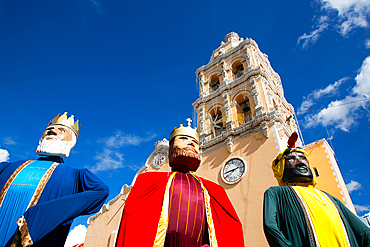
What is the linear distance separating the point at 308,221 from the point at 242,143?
23.4 ft

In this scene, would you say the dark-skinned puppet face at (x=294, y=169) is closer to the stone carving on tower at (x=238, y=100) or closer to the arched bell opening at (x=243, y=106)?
the stone carving on tower at (x=238, y=100)

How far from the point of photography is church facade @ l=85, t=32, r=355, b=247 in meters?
7.97

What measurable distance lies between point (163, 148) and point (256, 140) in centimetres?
589

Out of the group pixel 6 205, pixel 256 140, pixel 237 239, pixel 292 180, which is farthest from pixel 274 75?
pixel 6 205

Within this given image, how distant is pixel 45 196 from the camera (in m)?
2.72

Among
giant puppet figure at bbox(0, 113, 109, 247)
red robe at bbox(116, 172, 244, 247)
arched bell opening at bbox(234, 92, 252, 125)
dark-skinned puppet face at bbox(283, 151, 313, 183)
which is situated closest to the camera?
giant puppet figure at bbox(0, 113, 109, 247)

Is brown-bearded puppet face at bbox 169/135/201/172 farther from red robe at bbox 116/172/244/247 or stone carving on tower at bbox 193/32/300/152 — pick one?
stone carving on tower at bbox 193/32/300/152

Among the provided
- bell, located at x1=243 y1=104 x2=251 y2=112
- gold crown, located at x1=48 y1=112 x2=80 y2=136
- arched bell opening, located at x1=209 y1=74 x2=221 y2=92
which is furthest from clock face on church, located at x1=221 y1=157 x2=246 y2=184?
gold crown, located at x1=48 y1=112 x2=80 y2=136

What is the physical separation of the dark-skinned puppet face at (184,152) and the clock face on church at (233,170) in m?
5.72

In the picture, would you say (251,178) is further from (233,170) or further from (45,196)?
(45,196)

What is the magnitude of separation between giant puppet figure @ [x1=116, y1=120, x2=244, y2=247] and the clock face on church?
19.0 feet

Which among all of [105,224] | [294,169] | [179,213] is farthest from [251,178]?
[105,224]

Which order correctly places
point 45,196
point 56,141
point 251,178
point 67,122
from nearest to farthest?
1. point 45,196
2. point 56,141
3. point 67,122
4. point 251,178

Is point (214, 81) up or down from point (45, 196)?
up
